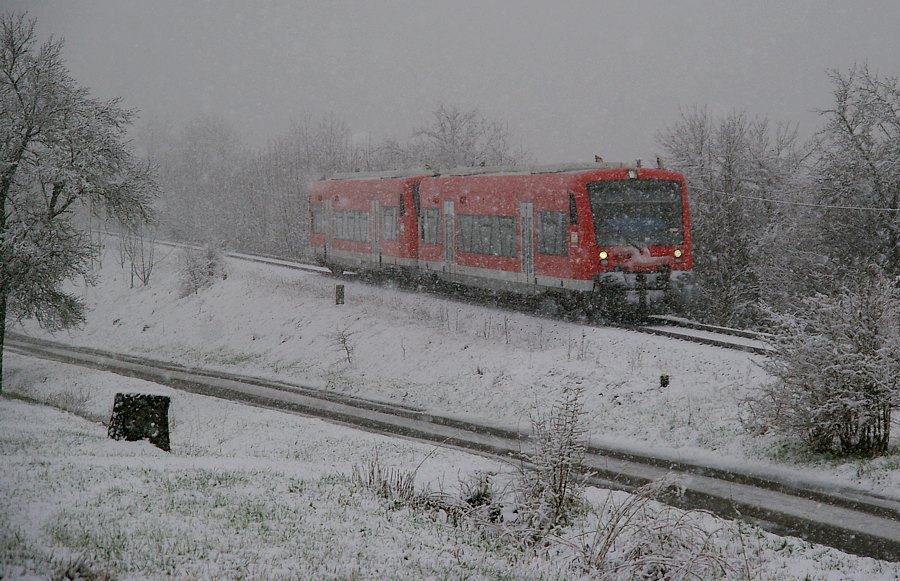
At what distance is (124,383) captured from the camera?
74.4 ft

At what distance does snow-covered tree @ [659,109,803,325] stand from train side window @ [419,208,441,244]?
15.5 metres

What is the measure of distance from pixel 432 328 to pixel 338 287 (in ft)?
18.9

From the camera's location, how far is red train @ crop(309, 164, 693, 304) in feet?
62.4

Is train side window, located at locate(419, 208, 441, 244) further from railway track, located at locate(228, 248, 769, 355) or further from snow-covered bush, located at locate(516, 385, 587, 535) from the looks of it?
snow-covered bush, located at locate(516, 385, 587, 535)

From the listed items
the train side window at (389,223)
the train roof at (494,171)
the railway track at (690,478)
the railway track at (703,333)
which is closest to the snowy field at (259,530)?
the railway track at (690,478)

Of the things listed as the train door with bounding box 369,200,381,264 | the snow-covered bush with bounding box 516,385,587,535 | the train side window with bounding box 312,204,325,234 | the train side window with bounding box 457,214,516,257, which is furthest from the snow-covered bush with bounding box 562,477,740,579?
the train side window with bounding box 312,204,325,234

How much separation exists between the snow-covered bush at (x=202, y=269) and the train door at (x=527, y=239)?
59.9 feet

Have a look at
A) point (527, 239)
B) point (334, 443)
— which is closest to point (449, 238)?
point (527, 239)

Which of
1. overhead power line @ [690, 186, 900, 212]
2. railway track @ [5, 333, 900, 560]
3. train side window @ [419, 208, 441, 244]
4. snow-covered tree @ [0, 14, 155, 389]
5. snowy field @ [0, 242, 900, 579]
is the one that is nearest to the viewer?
snowy field @ [0, 242, 900, 579]

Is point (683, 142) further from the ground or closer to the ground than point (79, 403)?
further from the ground

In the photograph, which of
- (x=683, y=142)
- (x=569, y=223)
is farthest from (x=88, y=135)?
(x=683, y=142)

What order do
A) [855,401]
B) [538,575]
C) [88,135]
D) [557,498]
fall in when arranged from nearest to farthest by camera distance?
[538,575] < [557,498] < [855,401] < [88,135]

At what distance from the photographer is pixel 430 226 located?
26.0 meters

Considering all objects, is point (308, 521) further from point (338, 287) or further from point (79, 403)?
point (338, 287)
